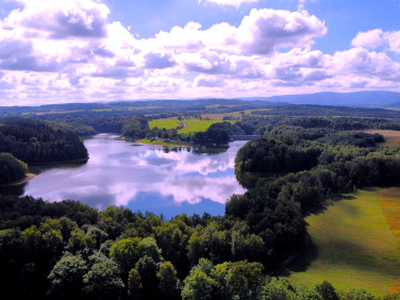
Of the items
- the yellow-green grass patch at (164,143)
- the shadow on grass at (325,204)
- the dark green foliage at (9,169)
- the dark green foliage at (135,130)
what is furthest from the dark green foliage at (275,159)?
the dark green foliage at (135,130)

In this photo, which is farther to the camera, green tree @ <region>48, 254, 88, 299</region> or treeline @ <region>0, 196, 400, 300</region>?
green tree @ <region>48, 254, 88, 299</region>

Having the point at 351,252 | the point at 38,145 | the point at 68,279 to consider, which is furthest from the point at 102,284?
the point at 38,145

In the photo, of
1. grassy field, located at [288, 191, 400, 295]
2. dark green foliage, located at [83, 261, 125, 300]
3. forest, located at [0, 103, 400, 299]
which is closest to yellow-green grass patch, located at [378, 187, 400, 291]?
grassy field, located at [288, 191, 400, 295]

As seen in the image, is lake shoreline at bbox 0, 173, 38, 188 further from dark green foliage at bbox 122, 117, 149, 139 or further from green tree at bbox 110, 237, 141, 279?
dark green foliage at bbox 122, 117, 149, 139

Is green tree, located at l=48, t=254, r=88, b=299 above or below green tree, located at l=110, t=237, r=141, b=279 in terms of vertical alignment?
below

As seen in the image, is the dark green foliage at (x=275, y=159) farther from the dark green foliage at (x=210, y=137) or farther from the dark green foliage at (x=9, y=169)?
the dark green foliage at (x=210, y=137)

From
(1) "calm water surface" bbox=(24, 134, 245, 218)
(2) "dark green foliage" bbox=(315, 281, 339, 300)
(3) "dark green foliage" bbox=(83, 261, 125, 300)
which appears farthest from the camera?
(1) "calm water surface" bbox=(24, 134, 245, 218)

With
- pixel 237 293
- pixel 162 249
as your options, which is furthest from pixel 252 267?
pixel 162 249
